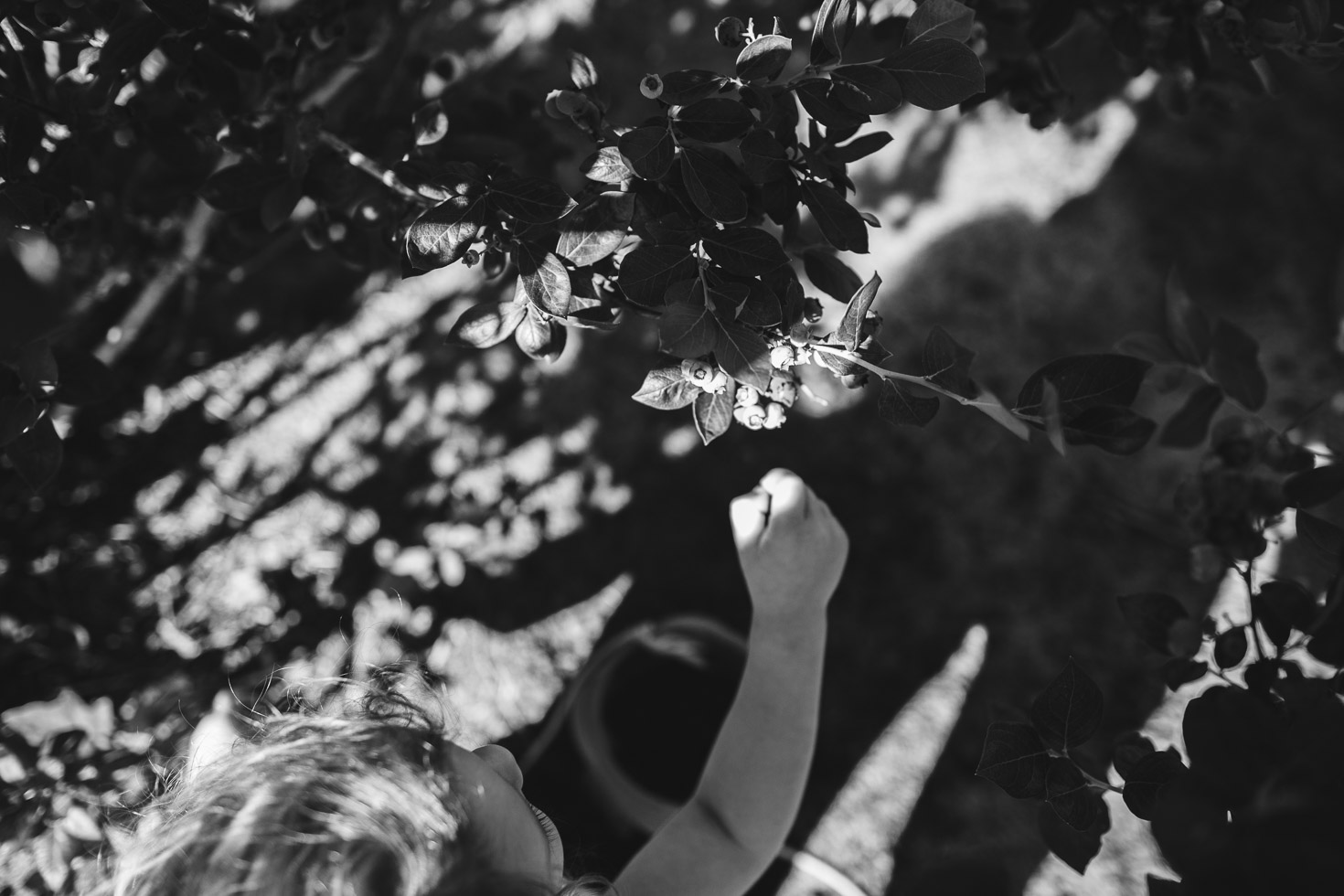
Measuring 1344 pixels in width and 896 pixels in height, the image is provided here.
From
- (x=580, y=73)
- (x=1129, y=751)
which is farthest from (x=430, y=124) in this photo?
(x=1129, y=751)

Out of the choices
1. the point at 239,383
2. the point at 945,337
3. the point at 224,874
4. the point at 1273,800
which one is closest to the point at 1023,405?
the point at 945,337

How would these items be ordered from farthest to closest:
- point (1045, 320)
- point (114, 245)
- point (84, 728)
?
point (1045, 320)
point (114, 245)
point (84, 728)

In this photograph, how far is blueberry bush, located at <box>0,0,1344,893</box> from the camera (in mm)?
893

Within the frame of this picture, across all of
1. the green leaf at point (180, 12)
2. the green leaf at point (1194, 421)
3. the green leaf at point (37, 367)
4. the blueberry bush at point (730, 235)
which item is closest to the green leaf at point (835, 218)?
the blueberry bush at point (730, 235)

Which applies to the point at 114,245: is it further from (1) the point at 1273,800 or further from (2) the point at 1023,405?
(1) the point at 1273,800

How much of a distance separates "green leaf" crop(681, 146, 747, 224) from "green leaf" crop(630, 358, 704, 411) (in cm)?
18

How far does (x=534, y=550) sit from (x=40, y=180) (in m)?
1.58

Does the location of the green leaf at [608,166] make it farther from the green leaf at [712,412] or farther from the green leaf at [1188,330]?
the green leaf at [1188,330]

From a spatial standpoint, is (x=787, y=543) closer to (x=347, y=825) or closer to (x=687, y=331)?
(x=687, y=331)

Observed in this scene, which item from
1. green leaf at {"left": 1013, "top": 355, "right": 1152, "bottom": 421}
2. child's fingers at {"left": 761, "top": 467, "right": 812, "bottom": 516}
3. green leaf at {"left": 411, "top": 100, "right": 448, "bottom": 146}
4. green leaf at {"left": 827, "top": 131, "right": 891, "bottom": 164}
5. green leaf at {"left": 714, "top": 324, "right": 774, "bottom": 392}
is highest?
green leaf at {"left": 411, "top": 100, "right": 448, "bottom": 146}

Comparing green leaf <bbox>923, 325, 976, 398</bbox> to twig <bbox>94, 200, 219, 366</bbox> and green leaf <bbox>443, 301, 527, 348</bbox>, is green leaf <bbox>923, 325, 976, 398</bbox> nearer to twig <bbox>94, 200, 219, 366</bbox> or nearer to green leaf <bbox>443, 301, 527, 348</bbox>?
green leaf <bbox>443, 301, 527, 348</bbox>

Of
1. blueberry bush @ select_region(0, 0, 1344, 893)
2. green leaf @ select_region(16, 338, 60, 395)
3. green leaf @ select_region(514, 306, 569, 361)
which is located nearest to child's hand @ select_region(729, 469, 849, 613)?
blueberry bush @ select_region(0, 0, 1344, 893)

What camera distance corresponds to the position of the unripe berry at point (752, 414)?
39.3 inches

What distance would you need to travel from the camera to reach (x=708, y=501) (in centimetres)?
260
